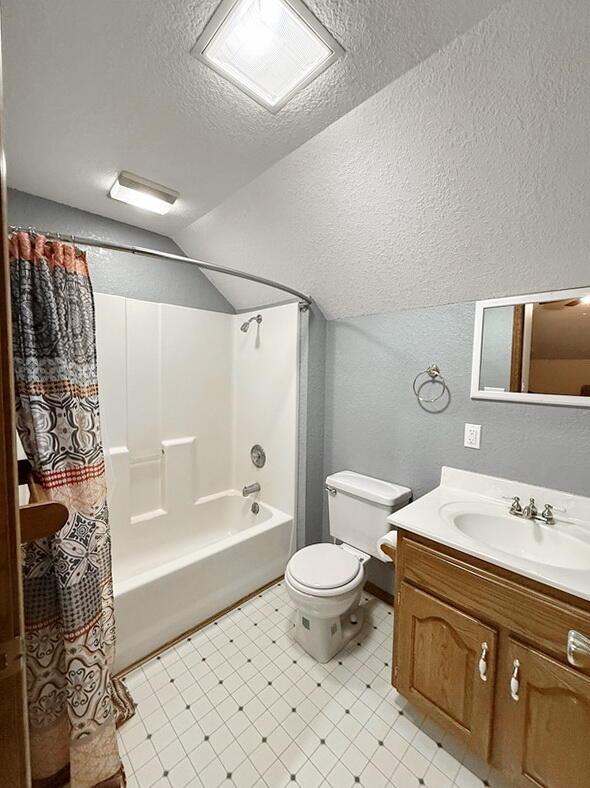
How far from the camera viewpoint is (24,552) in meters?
0.98

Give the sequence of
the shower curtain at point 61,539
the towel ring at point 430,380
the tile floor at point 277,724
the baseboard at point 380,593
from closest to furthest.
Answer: the shower curtain at point 61,539, the tile floor at point 277,724, the towel ring at point 430,380, the baseboard at point 380,593

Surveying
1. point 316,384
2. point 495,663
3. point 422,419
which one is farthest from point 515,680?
point 316,384

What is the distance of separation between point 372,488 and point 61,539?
56.3 inches

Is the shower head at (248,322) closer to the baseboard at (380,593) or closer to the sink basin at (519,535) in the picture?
the sink basin at (519,535)

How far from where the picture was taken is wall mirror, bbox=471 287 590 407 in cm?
131

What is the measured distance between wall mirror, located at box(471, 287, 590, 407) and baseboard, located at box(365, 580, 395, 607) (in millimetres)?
1333

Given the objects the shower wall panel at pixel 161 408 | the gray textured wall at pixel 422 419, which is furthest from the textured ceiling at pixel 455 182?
the shower wall panel at pixel 161 408

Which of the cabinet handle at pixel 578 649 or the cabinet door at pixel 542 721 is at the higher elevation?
the cabinet handle at pixel 578 649

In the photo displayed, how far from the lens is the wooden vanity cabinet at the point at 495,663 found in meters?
0.90

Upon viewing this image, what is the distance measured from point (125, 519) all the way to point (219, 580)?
0.80 metres

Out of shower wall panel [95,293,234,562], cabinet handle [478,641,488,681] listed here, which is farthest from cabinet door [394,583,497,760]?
shower wall panel [95,293,234,562]

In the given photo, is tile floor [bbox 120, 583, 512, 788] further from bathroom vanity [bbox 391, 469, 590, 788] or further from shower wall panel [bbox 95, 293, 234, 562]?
shower wall panel [bbox 95, 293, 234, 562]

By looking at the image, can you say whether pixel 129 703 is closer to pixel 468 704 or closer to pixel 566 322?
pixel 468 704

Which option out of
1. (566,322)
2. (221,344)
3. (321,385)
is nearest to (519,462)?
(566,322)
